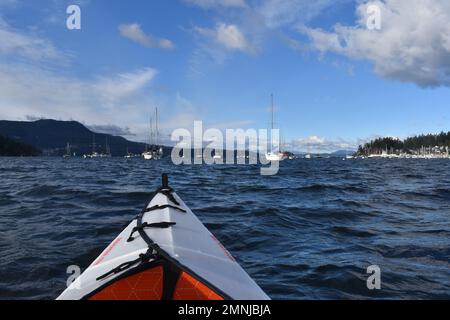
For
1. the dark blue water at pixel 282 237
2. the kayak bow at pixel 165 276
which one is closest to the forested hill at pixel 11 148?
the dark blue water at pixel 282 237

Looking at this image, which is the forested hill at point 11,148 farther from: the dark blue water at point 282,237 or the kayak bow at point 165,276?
the kayak bow at point 165,276

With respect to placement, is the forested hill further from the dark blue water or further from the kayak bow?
the kayak bow

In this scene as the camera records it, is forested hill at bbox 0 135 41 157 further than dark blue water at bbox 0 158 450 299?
Yes

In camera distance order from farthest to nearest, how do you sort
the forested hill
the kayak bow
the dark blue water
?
the forested hill → the dark blue water → the kayak bow

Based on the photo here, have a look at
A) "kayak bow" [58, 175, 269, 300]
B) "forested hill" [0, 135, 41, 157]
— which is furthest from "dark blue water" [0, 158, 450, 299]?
"forested hill" [0, 135, 41, 157]

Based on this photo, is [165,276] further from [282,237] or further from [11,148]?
[11,148]

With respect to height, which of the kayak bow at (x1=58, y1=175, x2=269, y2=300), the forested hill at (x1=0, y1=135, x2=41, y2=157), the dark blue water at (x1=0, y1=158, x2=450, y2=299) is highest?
the forested hill at (x1=0, y1=135, x2=41, y2=157)

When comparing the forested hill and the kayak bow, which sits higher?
the forested hill

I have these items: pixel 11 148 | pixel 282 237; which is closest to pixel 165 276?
pixel 282 237

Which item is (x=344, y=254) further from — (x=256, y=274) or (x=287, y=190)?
(x=287, y=190)

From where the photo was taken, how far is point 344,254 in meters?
8.94

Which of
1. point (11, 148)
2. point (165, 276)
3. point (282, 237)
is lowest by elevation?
point (282, 237)
